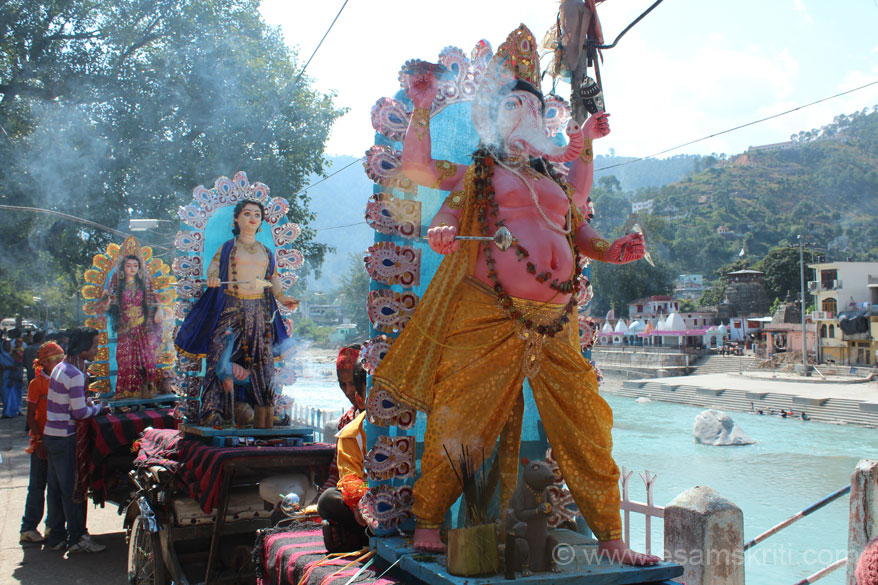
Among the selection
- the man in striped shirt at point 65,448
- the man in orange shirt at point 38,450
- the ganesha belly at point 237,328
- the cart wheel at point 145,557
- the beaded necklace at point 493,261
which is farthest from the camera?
the man in orange shirt at point 38,450

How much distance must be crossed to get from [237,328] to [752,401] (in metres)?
30.5

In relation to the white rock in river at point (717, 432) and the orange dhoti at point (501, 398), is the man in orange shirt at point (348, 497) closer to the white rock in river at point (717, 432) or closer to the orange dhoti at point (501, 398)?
the orange dhoti at point (501, 398)

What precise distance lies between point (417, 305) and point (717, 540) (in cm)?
248

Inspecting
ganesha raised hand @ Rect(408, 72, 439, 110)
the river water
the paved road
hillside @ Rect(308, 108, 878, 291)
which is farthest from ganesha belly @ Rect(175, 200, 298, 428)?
hillside @ Rect(308, 108, 878, 291)

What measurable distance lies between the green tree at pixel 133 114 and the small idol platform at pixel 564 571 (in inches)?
608

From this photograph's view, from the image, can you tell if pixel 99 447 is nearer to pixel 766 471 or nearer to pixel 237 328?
pixel 237 328

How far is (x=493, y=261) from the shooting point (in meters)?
2.78

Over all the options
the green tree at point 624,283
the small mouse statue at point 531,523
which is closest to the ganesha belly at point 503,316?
the small mouse statue at point 531,523

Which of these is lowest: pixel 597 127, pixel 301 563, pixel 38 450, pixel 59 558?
pixel 59 558

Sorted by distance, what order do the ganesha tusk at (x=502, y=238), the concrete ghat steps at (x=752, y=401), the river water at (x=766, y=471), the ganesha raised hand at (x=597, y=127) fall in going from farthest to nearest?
the concrete ghat steps at (x=752, y=401)
the river water at (x=766, y=471)
the ganesha raised hand at (x=597, y=127)
the ganesha tusk at (x=502, y=238)

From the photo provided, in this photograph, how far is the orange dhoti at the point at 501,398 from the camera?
2621 mm

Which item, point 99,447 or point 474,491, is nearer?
point 474,491

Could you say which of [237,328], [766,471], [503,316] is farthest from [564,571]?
[766,471]

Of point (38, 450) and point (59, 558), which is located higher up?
point (38, 450)
